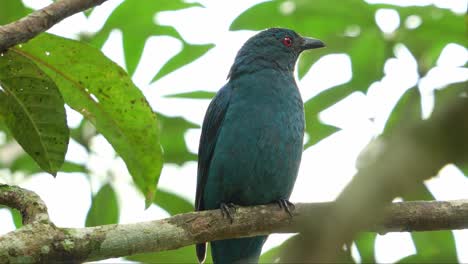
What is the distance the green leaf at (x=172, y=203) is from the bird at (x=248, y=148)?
12 centimetres

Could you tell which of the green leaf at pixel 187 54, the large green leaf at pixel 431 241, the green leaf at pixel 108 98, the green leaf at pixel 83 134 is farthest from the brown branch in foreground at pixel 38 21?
the green leaf at pixel 83 134

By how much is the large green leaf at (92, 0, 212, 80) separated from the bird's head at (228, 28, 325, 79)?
0.76m

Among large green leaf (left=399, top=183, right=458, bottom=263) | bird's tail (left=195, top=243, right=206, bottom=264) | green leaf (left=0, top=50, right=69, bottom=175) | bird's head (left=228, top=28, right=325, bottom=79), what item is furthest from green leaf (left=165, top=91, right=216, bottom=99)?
large green leaf (left=399, top=183, right=458, bottom=263)

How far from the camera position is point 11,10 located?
4.04 metres

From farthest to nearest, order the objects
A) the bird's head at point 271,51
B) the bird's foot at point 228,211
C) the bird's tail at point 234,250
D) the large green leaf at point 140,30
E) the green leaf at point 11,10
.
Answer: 1. the bird's head at point 271,51
2. the bird's tail at point 234,250
3. the large green leaf at point 140,30
4. the green leaf at point 11,10
5. the bird's foot at point 228,211

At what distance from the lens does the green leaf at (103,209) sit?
4.09 meters

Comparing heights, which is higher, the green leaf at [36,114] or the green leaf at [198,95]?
the green leaf at [198,95]

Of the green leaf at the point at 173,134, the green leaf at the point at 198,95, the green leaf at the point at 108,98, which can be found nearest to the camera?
the green leaf at the point at 108,98

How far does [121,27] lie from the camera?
4258 millimetres

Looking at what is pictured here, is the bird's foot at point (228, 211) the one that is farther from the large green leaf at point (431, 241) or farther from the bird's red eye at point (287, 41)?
the bird's red eye at point (287, 41)

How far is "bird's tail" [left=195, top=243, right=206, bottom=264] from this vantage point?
3805 mm

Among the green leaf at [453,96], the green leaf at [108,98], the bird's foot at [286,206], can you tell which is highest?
the green leaf at [108,98]

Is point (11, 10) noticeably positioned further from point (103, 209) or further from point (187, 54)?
point (103, 209)

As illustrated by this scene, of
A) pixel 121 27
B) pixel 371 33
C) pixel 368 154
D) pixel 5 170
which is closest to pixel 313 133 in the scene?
pixel 371 33
